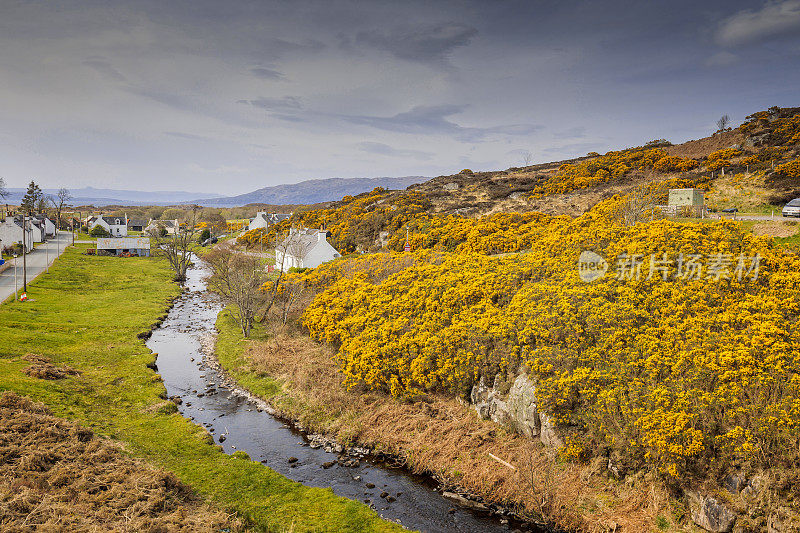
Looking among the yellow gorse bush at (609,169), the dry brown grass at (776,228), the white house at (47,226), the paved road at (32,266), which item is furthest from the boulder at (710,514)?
the white house at (47,226)

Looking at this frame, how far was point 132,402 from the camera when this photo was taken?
26766mm

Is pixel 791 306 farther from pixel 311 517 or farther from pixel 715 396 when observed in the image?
pixel 311 517

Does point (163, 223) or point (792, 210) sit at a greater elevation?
point (792, 210)

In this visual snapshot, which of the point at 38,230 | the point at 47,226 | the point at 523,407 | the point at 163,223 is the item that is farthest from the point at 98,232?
the point at 523,407

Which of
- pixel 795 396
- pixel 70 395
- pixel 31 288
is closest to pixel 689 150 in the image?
pixel 795 396

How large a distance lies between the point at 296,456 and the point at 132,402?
1210cm

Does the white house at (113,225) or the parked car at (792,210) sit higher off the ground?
the parked car at (792,210)

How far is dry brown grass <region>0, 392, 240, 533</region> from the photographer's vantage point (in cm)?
1394

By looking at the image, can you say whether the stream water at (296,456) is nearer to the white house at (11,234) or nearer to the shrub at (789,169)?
the shrub at (789,169)

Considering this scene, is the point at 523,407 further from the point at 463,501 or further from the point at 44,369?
the point at 44,369

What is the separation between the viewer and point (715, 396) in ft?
52.0

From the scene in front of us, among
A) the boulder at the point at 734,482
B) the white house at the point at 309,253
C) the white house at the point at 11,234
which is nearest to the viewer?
the boulder at the point at 734,482

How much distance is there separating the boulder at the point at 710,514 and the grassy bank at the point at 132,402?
10928 mm

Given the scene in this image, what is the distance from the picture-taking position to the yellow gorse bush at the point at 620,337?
15.6m
